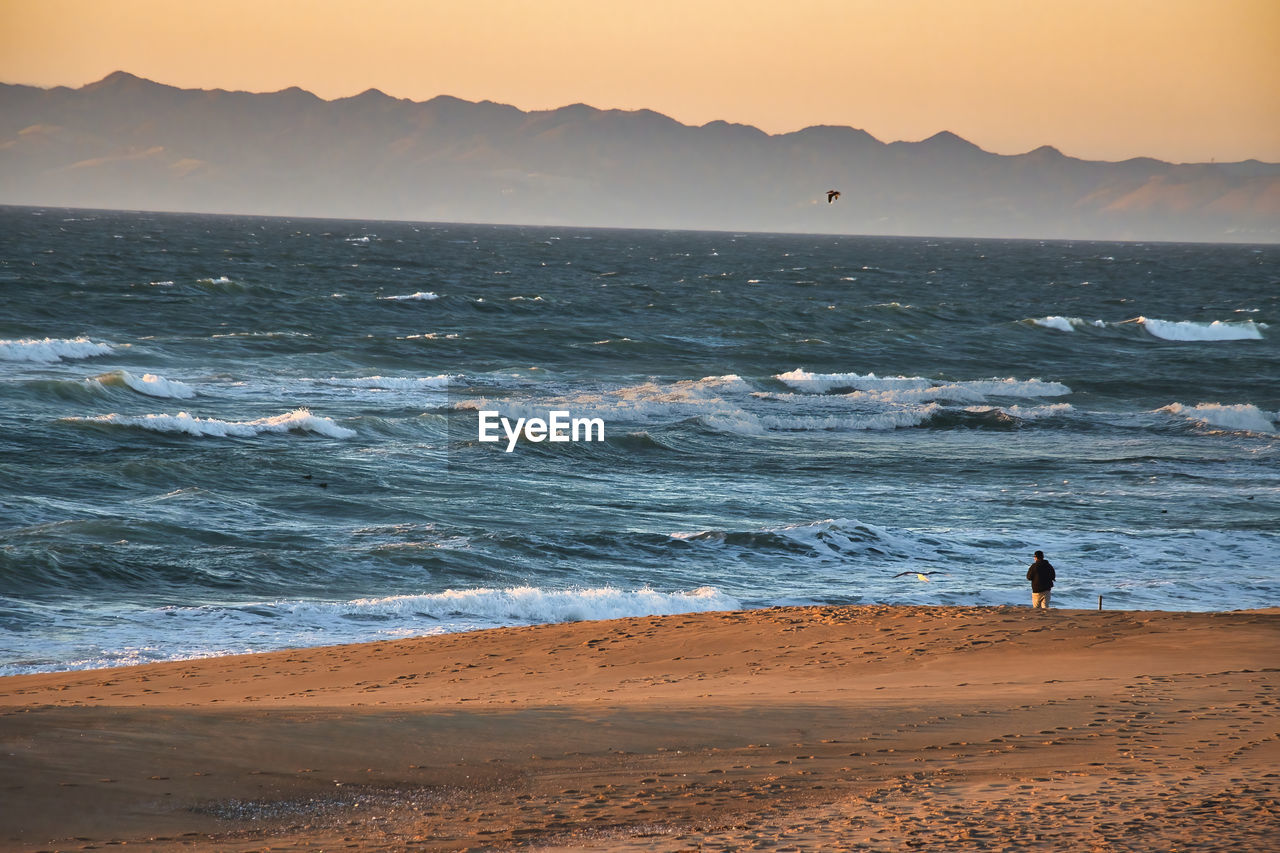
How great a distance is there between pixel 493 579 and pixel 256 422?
1377cm

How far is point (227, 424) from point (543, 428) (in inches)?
312

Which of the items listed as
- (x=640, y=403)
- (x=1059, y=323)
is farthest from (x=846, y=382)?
(x=1059, y=323)

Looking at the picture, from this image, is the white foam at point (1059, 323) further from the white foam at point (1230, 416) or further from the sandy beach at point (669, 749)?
the sandy beach at point (669, 749)

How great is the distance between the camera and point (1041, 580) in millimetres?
16047

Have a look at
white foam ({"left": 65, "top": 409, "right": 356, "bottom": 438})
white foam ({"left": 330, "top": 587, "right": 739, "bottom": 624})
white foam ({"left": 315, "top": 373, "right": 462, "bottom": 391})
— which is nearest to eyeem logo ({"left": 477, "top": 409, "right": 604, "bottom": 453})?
white foam ({"left": 65, "top": 409, "right": 356, "bottom": 438})

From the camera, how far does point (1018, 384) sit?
43.2 metres

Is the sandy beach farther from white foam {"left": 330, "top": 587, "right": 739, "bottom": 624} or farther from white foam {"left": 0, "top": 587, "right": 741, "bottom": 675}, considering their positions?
white foam {"left": 330, "top": 587, "right": 739, "bottom": 624}

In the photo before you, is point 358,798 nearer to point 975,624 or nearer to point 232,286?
point 975,624

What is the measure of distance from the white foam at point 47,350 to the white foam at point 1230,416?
35117 millimetres

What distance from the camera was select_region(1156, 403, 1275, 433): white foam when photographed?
121 ft

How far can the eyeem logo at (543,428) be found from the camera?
31.1 meters

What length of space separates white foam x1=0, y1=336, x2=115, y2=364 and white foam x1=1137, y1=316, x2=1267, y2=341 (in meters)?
51.3

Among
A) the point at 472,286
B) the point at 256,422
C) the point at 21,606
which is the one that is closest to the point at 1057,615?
the point at 21,606

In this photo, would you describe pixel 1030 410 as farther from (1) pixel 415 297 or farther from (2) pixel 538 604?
(1) pixel 415 297
